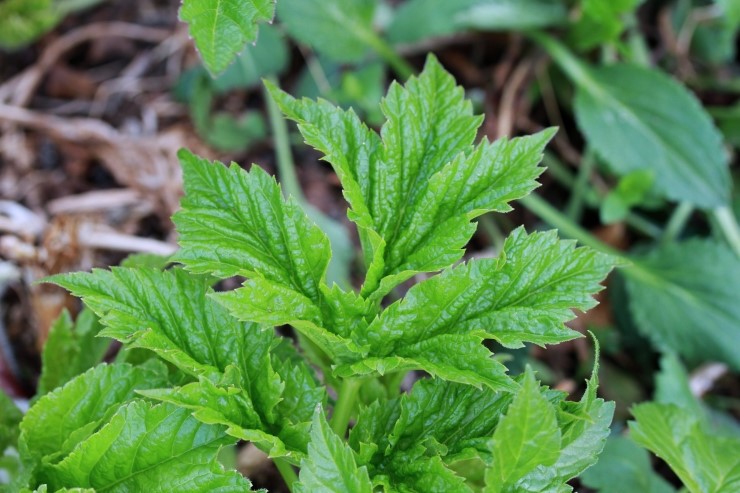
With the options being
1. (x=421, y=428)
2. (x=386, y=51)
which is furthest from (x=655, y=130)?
(x=421, y=428)

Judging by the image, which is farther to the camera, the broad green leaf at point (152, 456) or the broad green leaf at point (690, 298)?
the broad green leaf at point (690, 298)

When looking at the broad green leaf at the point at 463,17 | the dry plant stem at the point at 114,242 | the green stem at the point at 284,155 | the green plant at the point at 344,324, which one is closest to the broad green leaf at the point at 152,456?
the green plant at the point at 344,324

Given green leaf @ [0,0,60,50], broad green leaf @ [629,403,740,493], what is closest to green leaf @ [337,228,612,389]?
broad green leaf @ [629,403,740,493]

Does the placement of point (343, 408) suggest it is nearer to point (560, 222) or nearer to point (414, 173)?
point (414, 173)

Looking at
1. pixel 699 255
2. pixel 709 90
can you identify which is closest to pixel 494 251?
pixel 699 255

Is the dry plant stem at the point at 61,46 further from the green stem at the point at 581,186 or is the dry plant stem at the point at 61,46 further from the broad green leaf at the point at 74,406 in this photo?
the broad green leaf at the point at 74,406

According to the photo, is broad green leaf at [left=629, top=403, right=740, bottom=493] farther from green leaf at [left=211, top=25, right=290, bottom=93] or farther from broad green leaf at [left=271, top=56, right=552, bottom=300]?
green leaf at [left=211, top=25, right=290, bottom=93]
